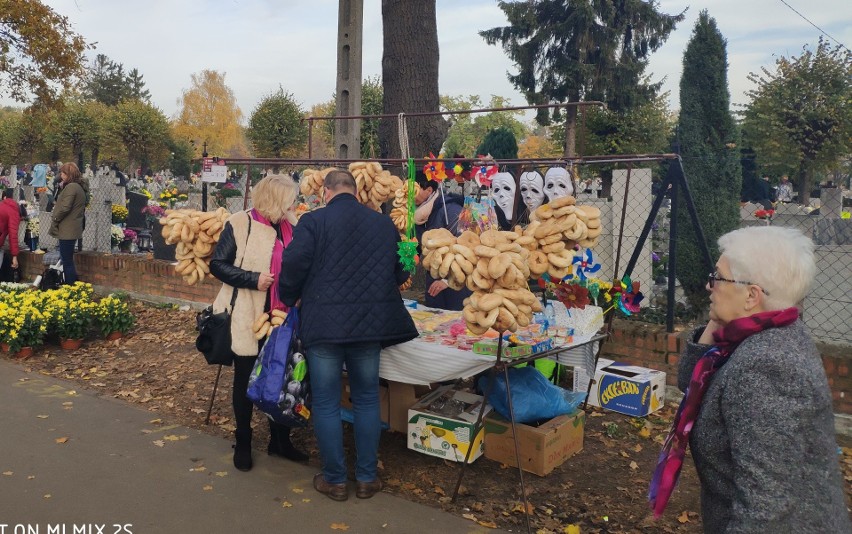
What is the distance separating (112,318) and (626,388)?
546 cm

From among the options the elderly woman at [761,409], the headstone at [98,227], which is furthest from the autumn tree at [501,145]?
the elderly woman at [761,409]

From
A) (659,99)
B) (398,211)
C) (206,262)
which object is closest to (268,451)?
(206,262)

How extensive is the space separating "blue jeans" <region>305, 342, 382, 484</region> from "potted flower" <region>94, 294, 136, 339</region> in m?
4.56

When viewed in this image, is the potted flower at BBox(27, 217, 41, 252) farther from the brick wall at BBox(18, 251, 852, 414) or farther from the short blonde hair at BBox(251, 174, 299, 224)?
the short blonde hair at BBox(251, 174, 299, 224)

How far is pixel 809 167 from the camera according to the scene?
78.7ft

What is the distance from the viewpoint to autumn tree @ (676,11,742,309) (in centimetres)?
820

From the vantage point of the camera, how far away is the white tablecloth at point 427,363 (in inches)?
145

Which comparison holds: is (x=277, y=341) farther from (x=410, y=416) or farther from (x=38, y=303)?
(x=38, y=303)

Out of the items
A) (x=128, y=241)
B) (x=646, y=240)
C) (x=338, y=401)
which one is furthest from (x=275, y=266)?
(x=128, y=241)

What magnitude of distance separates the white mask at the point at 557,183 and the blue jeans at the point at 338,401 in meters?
1.83

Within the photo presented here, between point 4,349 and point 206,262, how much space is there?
12.0 ft

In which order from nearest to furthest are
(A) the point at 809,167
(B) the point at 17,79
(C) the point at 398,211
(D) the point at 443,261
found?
(D) the point at 443,261, (C) the point at 398,211, (B) the point at 17,79, (A) the point at 809,167

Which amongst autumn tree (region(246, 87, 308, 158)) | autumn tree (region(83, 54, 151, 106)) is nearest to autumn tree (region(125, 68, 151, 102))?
autumn tree (region(83, 54, 151, 106))

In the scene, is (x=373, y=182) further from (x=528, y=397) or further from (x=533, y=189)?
(x=528, y=397)
